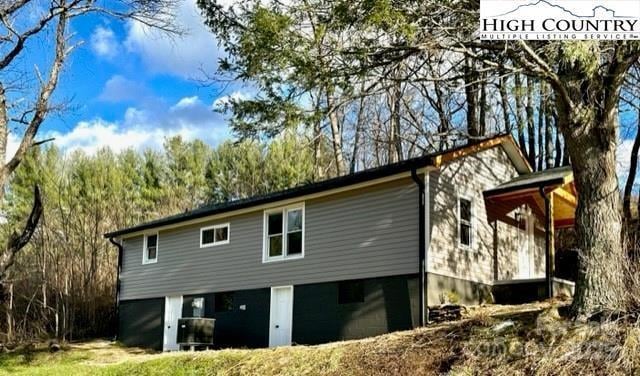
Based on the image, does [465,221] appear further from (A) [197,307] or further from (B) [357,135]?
(B) [357,135]

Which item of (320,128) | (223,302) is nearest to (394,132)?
(223,302)

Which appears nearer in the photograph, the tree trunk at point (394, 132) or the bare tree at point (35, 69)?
the bare tree at point (35, 69)

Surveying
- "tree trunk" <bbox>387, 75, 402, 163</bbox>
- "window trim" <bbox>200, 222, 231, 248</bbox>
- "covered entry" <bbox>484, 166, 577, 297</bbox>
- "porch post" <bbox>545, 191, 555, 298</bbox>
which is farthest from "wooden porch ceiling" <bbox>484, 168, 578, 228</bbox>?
"tree trunk" <bbox>387, 75, 402, 163</bbox>

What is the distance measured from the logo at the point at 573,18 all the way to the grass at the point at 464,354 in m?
3.66

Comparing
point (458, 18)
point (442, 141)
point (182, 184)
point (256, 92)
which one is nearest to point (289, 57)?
point (256, 92)

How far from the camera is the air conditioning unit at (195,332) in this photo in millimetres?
15766

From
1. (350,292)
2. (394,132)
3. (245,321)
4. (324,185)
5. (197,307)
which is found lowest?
(245,321)

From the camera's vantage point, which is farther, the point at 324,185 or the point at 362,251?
the point at 324,185

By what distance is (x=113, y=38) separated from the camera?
15562 mm

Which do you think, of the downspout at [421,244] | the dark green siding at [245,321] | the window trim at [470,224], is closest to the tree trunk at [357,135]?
the dark green siding at [245,321]

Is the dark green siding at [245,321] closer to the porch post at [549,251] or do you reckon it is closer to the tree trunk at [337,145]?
the porch post at [549,251]

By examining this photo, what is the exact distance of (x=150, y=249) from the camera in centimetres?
1956

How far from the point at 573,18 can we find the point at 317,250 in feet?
27.0

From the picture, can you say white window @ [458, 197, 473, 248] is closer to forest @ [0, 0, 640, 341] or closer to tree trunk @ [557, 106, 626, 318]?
forest @ [0, 0, 640, 341]
